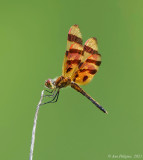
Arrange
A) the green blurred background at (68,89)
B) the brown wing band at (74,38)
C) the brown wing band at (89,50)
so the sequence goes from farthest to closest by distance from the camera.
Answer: the green blurred background at (68,89)
the brown wing band at (89,50)
the brown wing band at (74,38)

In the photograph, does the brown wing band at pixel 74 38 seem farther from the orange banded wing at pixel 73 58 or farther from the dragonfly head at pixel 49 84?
the dragonfly head at pixel 49 84

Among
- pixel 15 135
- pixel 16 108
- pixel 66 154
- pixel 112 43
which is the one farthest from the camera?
pixel 112 43

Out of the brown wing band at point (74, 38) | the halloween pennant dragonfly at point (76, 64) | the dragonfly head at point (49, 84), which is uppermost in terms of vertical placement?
the brown wing band at point (74, 38)

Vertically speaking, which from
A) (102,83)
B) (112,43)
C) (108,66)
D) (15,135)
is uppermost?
(112,43)

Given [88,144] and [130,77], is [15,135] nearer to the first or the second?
[88,144]

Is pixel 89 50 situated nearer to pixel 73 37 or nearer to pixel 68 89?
pixel 73 37

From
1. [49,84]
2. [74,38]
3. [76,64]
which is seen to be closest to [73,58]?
[76,64]

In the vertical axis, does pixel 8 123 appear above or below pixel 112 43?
below

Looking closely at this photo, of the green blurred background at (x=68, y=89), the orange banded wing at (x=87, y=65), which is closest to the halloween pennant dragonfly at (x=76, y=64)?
the orange banded wing at (x=87, y=65)

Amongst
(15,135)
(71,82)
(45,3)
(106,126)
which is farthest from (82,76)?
(45,3)

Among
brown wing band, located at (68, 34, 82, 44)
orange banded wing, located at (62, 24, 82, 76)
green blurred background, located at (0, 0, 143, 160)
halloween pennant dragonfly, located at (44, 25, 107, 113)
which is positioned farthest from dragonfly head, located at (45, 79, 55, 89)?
green blurred background, located at (0, 0, 143, 160)
